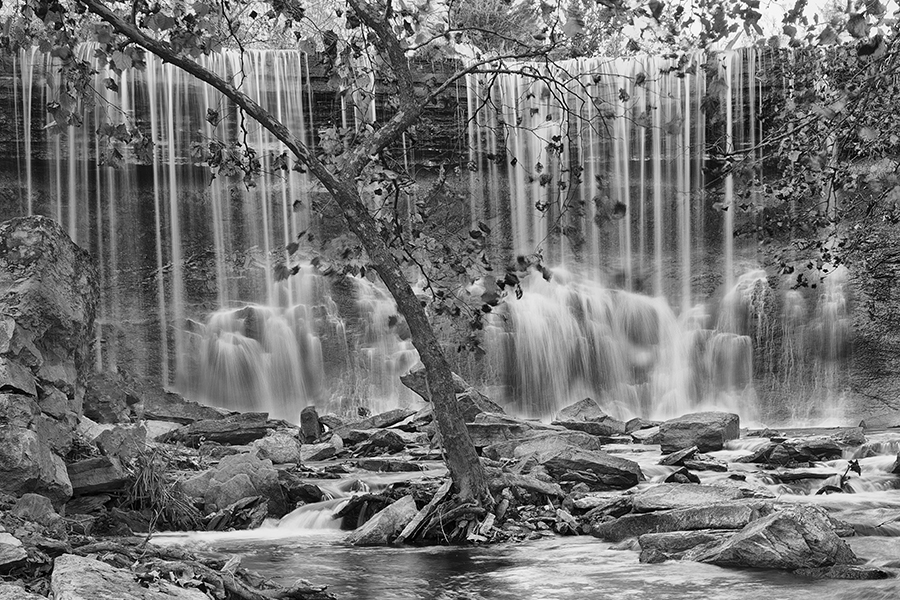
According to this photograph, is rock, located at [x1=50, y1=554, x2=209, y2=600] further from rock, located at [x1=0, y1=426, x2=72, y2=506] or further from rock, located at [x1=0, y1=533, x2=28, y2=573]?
rock, located at [x1=0, y1=426, x2=72, y2=506]

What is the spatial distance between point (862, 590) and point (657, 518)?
2266 millimetres

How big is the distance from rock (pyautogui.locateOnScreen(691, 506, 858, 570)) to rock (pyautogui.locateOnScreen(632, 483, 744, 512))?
57.5 inches

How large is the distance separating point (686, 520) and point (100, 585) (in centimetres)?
525

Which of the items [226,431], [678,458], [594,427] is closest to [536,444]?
[678,458]

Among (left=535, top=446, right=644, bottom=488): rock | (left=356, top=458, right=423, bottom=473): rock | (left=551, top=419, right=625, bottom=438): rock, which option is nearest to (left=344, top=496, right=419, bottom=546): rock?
(left=535, top=446, right=644, bottom=488): rock

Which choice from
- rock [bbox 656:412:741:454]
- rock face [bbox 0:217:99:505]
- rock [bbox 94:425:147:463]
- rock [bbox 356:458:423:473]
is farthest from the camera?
rock [bbox 656:412:741:454]

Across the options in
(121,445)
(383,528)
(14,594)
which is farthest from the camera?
(121,445)

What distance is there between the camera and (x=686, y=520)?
26.7 ft

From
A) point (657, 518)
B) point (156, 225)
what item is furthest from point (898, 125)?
point (156, 225)

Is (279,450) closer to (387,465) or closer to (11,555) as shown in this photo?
(387,465)

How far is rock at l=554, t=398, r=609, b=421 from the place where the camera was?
18281mm

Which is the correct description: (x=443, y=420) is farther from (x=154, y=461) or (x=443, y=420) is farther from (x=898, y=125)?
(x=898, y=125)

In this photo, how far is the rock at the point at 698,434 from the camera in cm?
1477

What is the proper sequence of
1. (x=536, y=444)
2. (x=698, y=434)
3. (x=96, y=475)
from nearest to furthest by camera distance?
(x=96, y=475), (x=536, y=444), (x=698, y=434)
